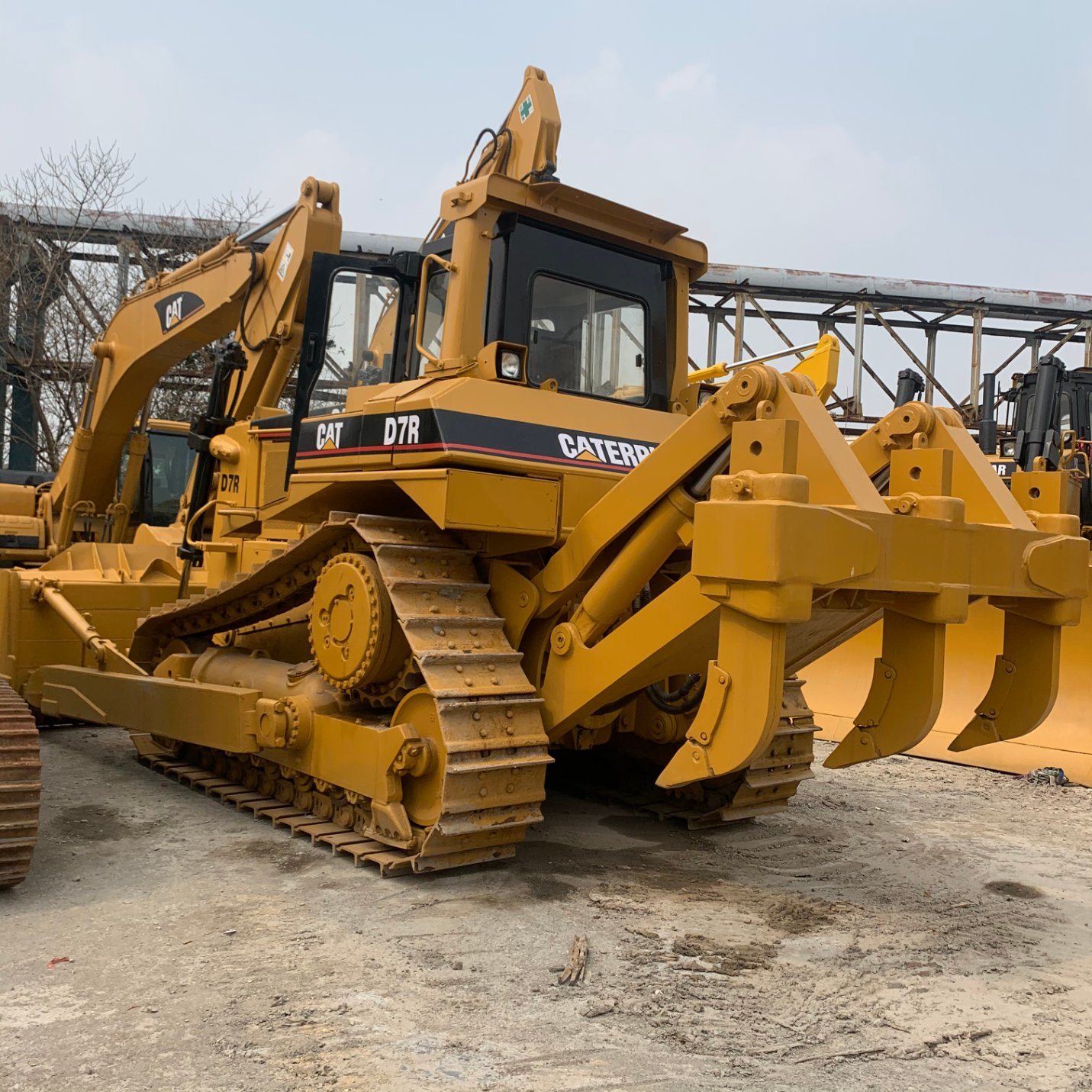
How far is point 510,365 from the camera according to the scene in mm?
5168

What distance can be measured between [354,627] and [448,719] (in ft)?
2.55

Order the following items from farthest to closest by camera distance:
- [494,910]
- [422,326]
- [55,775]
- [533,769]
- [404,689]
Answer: [55,775] < [422,326] < [404,689] < [533,769] < [494,910]

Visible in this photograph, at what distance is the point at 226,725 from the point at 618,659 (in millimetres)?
2223

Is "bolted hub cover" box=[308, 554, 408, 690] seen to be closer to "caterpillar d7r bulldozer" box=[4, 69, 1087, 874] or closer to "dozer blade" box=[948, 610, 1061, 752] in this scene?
"caterpillar d7r bulldozer" box=[4, 69, 1087, 874]

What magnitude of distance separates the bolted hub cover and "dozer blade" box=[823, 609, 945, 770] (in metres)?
1.91

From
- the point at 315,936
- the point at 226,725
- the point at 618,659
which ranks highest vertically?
the point at 618,659

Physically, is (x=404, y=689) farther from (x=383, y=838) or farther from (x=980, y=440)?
(x=980, y=440)

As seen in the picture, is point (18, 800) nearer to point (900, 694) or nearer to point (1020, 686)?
point (900, 694)

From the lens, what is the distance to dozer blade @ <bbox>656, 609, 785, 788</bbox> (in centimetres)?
370

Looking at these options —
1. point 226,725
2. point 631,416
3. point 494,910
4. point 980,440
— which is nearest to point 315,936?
point 494,910

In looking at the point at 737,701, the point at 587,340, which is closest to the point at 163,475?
the point at 587,340

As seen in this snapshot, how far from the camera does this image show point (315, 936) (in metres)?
4.02

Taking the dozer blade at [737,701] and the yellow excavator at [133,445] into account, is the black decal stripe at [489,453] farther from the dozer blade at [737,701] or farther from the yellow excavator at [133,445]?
the yellow excavator at [133,445]

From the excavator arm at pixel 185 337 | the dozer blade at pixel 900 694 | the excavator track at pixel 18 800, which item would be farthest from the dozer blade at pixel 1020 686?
the excavator arm at pixel 185 337
